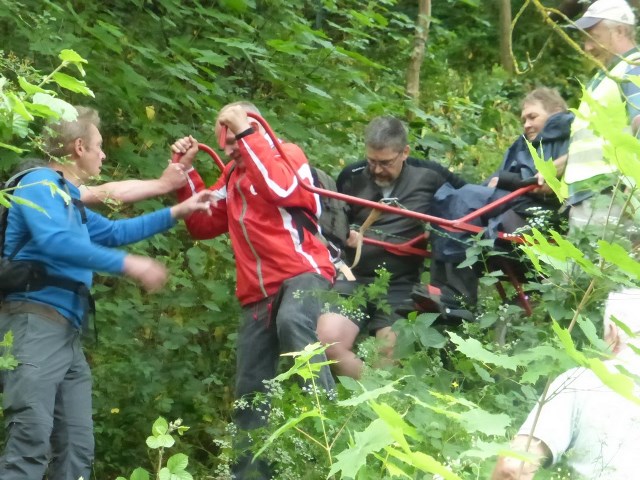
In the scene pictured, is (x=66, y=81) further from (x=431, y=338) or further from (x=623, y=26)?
(x=623, y=26)

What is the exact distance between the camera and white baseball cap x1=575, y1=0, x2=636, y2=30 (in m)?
5.38

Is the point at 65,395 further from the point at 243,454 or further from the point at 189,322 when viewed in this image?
the point at 189,322

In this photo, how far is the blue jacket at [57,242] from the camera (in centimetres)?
469

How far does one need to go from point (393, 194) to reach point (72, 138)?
71.0 inches

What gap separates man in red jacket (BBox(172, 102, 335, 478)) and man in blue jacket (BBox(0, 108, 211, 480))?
0.62m

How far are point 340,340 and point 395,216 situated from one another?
0.84 meters

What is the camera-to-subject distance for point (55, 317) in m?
4.89

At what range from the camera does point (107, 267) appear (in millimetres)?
4715

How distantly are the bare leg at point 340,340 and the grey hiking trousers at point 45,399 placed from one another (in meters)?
1.15

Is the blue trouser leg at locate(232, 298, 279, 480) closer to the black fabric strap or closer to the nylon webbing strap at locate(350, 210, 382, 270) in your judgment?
the black fabric strap

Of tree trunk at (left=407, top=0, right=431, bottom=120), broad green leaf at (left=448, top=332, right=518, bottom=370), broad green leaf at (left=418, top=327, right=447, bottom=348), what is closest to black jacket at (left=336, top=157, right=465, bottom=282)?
broad green leaf at (left=418, top=327, right=447, bottom=348)

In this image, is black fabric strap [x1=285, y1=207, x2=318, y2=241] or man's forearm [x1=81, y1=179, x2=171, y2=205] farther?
man's forearm [x1=81, y1=179, x2=171, y2=205]

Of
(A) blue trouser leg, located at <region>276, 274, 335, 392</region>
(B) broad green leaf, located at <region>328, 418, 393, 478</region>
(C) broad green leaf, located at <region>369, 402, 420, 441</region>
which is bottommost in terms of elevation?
(A) blue trouser leg, located at <region>276, 274, 335, 392</region>

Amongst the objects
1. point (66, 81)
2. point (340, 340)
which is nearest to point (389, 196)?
point (340, 340)
